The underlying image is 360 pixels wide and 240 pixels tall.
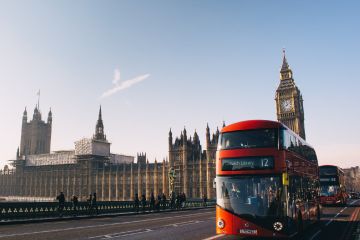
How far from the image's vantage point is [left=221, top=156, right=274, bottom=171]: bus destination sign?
10.6m

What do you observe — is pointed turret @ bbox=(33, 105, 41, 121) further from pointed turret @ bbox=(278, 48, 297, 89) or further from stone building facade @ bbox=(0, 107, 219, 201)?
pointed turret @ bbox=(278, 48, 297, 89)

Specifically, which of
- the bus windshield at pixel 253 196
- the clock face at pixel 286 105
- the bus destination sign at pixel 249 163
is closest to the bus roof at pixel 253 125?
the bus destination sign at pixel 249 163

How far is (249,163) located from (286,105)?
321 ft

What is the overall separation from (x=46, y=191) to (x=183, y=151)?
56.9 m

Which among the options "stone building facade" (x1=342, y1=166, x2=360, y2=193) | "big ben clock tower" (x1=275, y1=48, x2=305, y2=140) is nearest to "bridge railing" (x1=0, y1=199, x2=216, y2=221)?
"big ben clock tower" (x1=275, y1=48, x2=305, y2=140)

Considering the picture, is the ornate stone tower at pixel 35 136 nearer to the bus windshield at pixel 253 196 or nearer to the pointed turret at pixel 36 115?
the pointed turret at pixel 36 115

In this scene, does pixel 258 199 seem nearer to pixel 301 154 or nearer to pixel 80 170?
pixel 301 154

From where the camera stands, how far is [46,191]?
363 feet

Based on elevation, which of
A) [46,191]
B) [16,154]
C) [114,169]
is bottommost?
[46,191]

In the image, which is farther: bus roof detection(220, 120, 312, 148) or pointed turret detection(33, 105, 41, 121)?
pointed turret detection(33, 105, 41, 121)

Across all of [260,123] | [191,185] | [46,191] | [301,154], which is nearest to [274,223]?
[260,123]

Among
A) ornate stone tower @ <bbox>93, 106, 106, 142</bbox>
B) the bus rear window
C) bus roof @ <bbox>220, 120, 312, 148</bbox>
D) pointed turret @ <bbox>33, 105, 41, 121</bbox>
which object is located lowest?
the bus rear window

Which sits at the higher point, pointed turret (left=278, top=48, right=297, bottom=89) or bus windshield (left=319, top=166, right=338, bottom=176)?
pointed turret (left=278, top=48, right=297, bottom=89)

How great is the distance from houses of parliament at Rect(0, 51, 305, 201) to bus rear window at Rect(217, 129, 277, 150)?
64.4 meters
